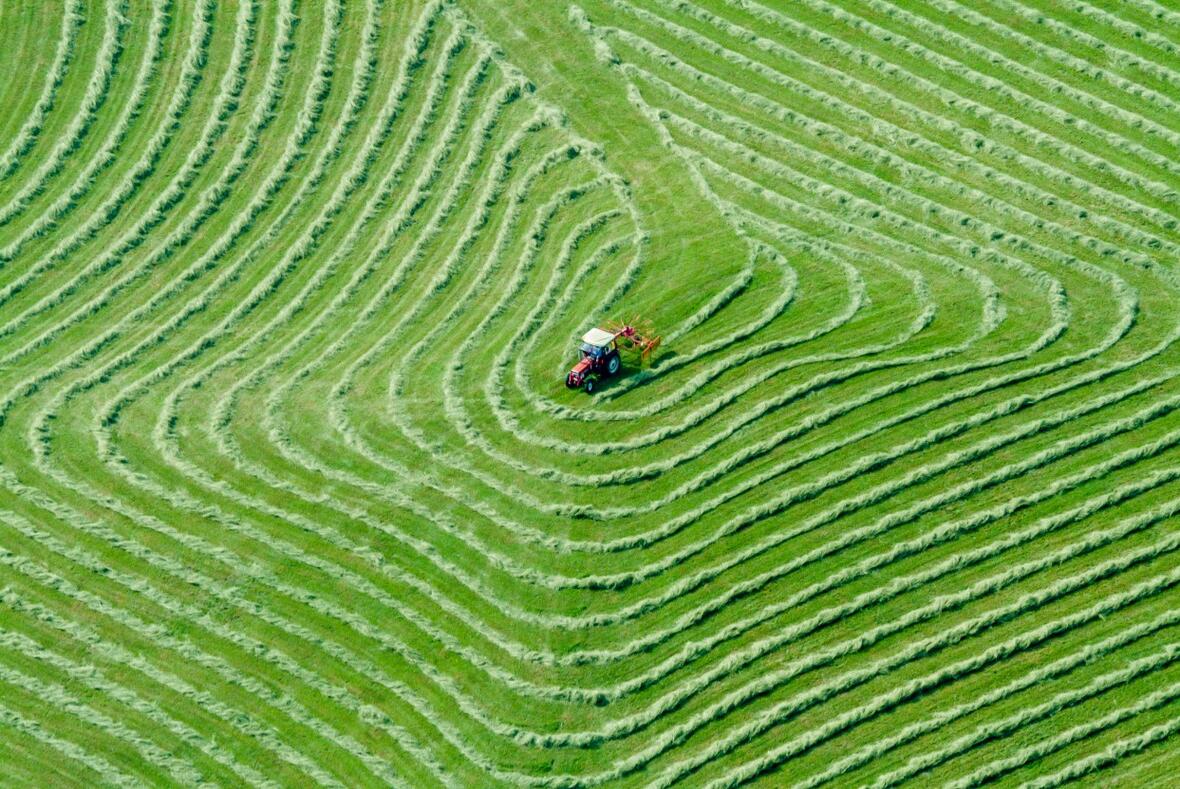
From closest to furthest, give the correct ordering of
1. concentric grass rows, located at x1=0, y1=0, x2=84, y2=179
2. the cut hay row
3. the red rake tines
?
1. the red rake tines
2. the cut hay row
3. concentric grass rows, located at x1=0, y1=0, x2=84, y2=179

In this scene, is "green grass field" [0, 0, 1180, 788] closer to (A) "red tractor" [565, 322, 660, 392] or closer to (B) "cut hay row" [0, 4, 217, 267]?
(B) "cut hay row" [0, 4, 217, 267]

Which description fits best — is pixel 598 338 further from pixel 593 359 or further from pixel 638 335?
pixel 638 335

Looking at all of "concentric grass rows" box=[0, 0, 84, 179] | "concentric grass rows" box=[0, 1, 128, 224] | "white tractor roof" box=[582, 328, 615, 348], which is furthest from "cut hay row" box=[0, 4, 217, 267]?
"white tractor roof" box=[582, 328, 615, 348]

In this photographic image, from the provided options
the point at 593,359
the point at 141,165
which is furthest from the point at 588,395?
the point at 141,165

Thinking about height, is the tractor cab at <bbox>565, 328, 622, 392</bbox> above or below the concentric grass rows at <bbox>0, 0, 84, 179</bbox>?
below

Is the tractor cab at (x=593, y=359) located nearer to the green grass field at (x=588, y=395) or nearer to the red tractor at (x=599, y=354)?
the red tractor at (x=599, y=354)

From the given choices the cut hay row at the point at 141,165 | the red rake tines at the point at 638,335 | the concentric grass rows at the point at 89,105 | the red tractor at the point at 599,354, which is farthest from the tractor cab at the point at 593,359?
the concentric grass rows at the point at 89,105
